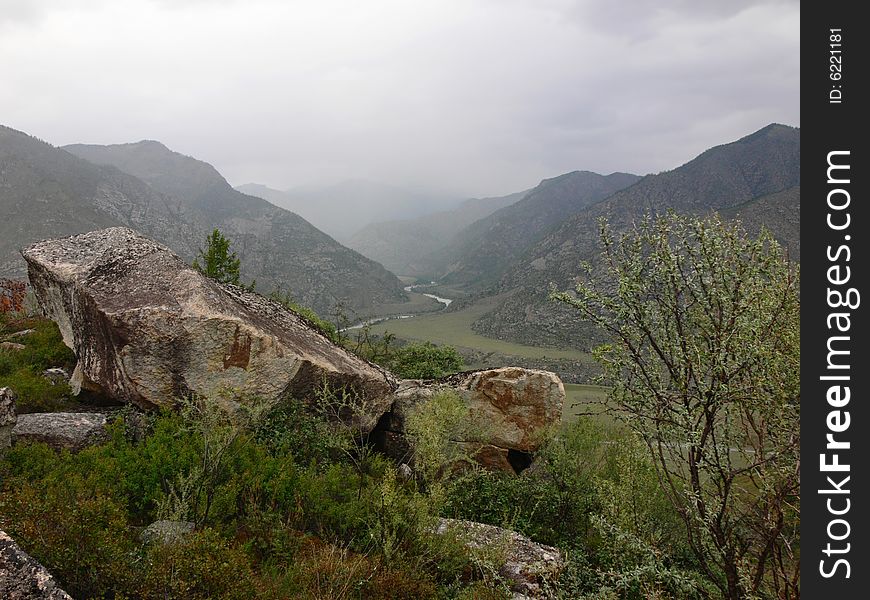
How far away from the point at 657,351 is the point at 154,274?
976 centimetres

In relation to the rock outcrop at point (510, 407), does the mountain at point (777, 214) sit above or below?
above

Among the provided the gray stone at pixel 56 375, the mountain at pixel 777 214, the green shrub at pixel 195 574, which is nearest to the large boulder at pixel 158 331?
the gray stone at pixel 56 375

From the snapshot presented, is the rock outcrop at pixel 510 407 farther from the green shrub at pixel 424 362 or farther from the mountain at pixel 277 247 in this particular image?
the mountain at pixel 277 247

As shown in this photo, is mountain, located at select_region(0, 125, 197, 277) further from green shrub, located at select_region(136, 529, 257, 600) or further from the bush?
green shrub, located at select_region(136, 529, 257, 600)

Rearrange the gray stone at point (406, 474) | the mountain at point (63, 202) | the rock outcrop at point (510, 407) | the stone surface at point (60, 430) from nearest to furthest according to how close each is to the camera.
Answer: the stone surface at point (60, 430), the gray stone at point (406, 474), the rock outcrop at point (510, 407), the mountain at point (63, 202)

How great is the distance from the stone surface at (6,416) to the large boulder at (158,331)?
2.63m

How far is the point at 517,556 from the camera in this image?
8094 mm

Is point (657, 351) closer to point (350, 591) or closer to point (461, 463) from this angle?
point (350, 591)

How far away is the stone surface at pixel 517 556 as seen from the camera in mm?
7078

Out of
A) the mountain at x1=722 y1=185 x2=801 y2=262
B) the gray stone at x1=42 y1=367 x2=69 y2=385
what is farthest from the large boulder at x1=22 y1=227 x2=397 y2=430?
the mountain at x1=722 y1=185 x2=801 y2=262

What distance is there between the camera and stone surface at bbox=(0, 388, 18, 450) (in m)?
6.45

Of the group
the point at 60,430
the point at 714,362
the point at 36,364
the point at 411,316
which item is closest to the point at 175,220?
the point at 411,316

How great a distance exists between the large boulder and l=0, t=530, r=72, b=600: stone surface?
20.2 ft

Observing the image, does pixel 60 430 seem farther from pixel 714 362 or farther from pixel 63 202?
pixel 63 202
